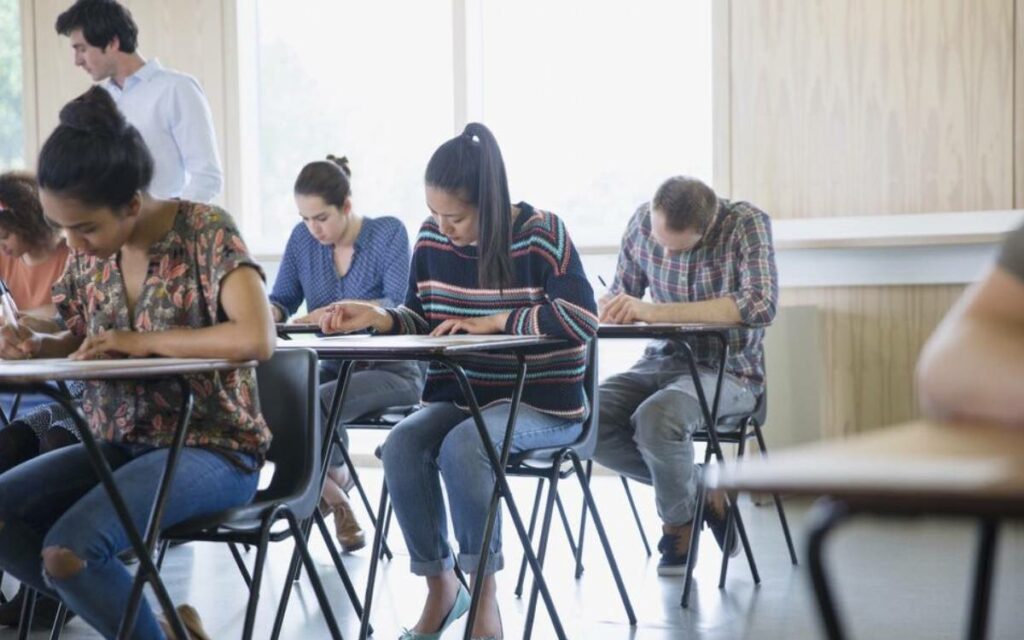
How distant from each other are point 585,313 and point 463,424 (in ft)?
1.13

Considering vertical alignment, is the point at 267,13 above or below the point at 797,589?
above

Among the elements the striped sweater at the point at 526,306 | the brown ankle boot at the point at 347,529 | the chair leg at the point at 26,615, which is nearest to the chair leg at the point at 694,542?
the striped sweater at the point at 526,306

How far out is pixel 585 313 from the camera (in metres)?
2.70

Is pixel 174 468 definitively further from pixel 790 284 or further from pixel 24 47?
pixel 24 47

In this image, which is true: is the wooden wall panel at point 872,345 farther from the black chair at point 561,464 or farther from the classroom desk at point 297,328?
the classroom desk at point 297,328

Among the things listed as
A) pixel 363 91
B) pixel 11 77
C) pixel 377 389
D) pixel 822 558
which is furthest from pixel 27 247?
pixel 11 77

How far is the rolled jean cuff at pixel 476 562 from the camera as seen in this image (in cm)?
257

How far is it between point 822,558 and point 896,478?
0.36 ft

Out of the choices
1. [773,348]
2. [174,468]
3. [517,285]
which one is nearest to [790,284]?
[773,348]

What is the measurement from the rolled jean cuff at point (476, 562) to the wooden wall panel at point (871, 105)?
2565 millimetres

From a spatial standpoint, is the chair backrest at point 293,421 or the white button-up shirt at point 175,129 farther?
the white button-up shirt at point 175,129

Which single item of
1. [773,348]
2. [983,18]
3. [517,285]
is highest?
[983,18]

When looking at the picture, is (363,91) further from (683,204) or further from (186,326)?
(186,326)

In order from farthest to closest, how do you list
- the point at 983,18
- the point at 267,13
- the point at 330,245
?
the point at 267,13, the point at 983,18, the point at 330,245
